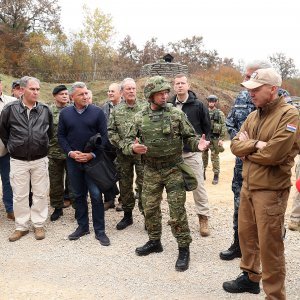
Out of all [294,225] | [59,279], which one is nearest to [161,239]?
[59,279]

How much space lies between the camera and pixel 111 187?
4.86 metres

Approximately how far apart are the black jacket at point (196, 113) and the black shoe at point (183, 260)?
145 cm

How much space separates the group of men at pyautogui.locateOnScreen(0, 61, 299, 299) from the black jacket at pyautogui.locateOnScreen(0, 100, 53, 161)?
14mm

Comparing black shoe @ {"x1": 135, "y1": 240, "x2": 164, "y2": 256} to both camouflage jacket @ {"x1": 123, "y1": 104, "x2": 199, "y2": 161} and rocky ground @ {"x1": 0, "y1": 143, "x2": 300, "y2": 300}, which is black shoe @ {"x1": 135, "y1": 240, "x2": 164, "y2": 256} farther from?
camouflage jacket @ {"x1": 123, "y1": 104, "x2": 199, "y2": 161}

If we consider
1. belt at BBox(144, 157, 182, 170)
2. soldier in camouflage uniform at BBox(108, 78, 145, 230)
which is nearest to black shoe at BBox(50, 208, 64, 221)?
soldier in camouflage uniform at BBox(108, 78, 145, 230)

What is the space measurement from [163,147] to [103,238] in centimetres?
169

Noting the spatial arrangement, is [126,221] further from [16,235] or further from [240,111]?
[240,111]

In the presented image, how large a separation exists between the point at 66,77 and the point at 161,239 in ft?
88.5

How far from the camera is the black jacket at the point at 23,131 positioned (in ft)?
16.0

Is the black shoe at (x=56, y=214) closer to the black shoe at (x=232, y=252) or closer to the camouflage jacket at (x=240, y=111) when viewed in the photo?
the black shoe at (x=232, y=252)

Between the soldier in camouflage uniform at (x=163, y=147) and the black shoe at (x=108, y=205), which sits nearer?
the soldier in camouflage uniform at (x=163, y=147)

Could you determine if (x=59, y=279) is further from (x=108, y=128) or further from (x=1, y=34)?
(x=1, y=34)

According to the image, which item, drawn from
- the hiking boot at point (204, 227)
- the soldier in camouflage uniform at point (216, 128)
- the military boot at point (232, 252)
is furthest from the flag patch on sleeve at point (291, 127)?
the soldier in camouflage uniform at point (216, 128)

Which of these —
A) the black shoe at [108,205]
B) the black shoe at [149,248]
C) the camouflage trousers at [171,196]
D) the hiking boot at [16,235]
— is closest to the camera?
the camouflage trousers at [171,196]
